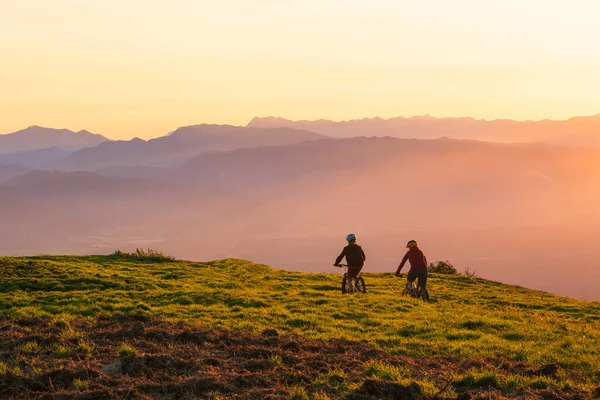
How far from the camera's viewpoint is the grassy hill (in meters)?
11.4

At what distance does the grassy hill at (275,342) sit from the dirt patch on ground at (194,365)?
0.12 feet

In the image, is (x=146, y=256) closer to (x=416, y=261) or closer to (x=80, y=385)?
(x=416, y=261)

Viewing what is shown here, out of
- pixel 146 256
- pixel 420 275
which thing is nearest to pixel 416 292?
pixel 420 275

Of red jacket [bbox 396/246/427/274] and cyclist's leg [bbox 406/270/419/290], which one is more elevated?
red jacket [bbox 396/246/427/274]

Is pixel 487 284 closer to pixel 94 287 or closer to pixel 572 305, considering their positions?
pixel 572 305

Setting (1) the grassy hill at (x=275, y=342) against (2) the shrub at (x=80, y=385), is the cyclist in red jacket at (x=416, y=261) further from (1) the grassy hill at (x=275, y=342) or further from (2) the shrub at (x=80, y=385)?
(2) the shrub at (x=80, y=385)

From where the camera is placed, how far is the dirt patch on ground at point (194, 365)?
11.0 m

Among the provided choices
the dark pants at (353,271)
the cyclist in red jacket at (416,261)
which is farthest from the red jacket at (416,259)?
the dark pants at (353,271)

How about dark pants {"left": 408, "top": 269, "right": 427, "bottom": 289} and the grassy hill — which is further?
dark pants {"left": 408, "top": 269, "right": 427, "bottom": 289}

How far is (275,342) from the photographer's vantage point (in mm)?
14883

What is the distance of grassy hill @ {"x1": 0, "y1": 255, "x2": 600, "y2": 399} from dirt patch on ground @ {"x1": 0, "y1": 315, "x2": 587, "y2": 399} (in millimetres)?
37

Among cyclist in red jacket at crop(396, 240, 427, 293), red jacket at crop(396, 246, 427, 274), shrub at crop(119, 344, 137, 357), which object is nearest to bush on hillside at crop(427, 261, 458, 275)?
cyclist in red jacket at crop(396, 240, 427, 293)

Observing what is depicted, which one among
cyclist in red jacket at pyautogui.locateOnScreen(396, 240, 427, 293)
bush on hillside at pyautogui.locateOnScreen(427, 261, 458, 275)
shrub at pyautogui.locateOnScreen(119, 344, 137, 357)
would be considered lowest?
bush on hillside at pyautogui.locateOnScreen(427, 261, 458, 275)

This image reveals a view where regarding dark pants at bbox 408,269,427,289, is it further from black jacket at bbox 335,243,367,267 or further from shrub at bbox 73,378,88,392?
shrub at bbox 73,378,88,392
